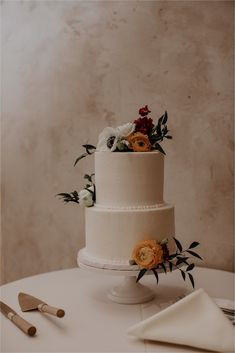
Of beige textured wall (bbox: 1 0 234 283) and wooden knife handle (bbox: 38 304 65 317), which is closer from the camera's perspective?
wooden knife handle (bbox: 38 304 65 317)

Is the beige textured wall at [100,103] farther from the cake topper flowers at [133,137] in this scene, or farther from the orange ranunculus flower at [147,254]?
the orange ranunculus flower at [147,254]

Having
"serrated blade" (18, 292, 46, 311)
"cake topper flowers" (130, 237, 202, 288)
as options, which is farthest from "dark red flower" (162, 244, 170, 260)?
"serrated blade" (18, 292, 46, 311)

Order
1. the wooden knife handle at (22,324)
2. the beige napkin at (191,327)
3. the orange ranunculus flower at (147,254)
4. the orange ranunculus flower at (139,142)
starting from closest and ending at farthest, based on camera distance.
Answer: the beige napkin at (191,327)
the wooden knife handle at (22,324)
the orange ranunculus flower at (147,254)
the orange ranunculus flower at (139,142)

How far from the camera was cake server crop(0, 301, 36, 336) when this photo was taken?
48.6 inches

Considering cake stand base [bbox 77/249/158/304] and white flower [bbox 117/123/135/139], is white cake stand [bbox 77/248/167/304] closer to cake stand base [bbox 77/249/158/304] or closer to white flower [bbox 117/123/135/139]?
cake stand base [bbox 77/249/158/304]

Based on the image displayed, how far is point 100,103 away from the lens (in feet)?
7.34

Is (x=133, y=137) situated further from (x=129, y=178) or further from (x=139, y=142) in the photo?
(x=129, y=178)

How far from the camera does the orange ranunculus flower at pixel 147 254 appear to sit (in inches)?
53.8

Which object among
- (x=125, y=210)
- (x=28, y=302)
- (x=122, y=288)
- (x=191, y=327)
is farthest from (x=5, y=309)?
(x=191, y=327)

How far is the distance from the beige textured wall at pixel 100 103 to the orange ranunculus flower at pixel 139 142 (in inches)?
24.8

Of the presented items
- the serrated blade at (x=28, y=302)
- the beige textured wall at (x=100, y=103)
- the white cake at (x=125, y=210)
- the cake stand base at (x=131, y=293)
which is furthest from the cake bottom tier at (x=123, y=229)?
the beige textured wall at (x=100, y=103)

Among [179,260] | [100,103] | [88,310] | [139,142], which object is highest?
[100,103]

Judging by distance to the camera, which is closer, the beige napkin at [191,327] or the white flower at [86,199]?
the beige napkin at [191,327]

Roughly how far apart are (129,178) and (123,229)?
0.60 feet
